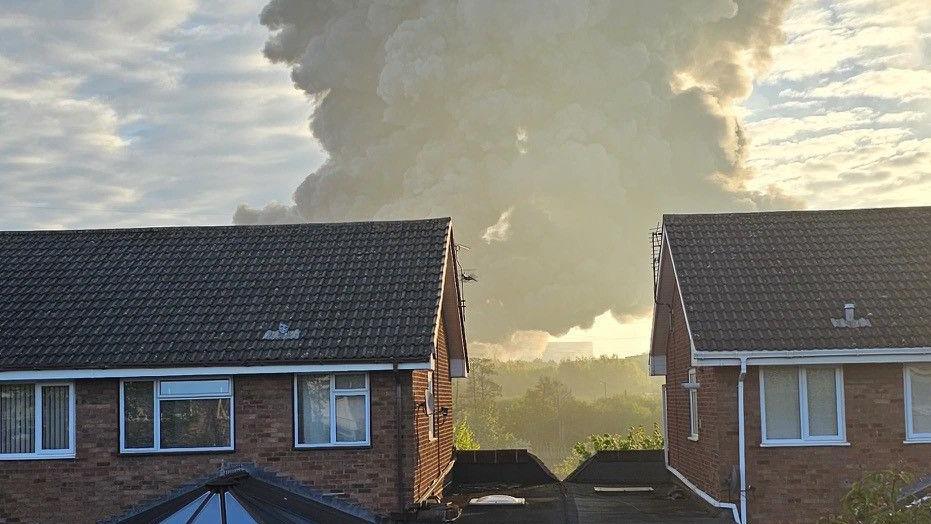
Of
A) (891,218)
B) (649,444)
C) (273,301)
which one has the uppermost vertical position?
(891,218)

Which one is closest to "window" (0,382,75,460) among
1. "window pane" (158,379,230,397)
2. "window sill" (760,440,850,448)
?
"window pane" (158,379,230,397)

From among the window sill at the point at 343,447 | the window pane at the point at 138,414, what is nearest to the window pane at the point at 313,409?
the window sill at the point at 343,447

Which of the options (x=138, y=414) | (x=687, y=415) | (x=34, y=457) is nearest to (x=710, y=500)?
(x=687, y=415)

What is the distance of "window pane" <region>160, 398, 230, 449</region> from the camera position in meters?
19.5

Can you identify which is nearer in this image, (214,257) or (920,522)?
(920,522)

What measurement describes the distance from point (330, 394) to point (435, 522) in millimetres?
2773

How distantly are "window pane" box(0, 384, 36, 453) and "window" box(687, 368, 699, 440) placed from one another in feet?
38.6

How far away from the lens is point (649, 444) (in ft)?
114

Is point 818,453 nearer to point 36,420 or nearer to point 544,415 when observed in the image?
point 36,420

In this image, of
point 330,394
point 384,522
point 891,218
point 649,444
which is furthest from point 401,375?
point 649,444

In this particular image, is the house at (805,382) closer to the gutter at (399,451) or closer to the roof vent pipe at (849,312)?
the roof vent pipe at (849,312)

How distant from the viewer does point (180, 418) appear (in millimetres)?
19562

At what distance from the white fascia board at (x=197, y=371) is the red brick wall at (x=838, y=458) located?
228 inches

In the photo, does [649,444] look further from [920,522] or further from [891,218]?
[920,522]
